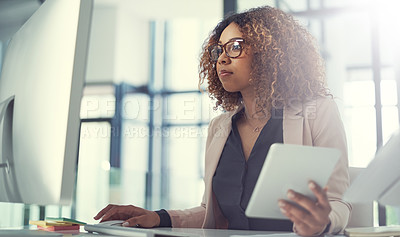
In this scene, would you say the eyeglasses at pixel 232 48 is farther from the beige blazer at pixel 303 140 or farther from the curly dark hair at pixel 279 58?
the beige blazer at pixel 303 140

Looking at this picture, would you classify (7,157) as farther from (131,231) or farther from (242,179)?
(242,179)

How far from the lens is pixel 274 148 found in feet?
2.20

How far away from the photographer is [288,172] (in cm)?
70

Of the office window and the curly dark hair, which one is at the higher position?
the office window

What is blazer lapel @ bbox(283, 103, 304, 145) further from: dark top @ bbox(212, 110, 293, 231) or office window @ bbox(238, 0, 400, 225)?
office window @ bbox(238, 0, 400, 225)

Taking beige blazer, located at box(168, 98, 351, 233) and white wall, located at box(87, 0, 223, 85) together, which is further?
white wall, located at box(87, 0, 223, 85)

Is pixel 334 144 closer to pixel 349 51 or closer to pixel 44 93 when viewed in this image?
pixel 44 93

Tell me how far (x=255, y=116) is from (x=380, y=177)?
0.82 metres

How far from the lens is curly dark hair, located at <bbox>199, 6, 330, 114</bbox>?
153cm

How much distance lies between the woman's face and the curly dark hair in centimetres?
2

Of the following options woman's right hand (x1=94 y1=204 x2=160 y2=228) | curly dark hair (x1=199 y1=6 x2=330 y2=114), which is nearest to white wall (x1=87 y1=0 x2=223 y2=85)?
curly dark hair (x1=199 y1=6 x2=330 y2=114)

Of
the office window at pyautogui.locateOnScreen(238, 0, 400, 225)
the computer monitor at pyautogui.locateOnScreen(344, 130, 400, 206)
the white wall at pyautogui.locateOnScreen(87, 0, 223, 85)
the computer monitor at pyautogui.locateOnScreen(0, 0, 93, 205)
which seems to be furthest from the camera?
the white wall at pyautogui.locateOnScreen(87, 0, 223, 85)

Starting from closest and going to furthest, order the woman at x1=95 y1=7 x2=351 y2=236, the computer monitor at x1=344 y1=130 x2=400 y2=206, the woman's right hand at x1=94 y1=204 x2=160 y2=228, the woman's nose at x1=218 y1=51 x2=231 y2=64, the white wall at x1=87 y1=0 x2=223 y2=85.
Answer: the computer monitor at x1=344 y1=130 x2=400 y2=206
the woman's right hand at x1=94 y1=204 x2=160 y2=228
the woman at x1=95 y1=7 x2=351 y2=236
the woman's nose at x1=218 y1=51 x2=231 y2=64
the white wall at x1=87 y1=0 x2=223 y2=85

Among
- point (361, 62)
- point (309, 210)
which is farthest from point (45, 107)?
point (361, 62)
